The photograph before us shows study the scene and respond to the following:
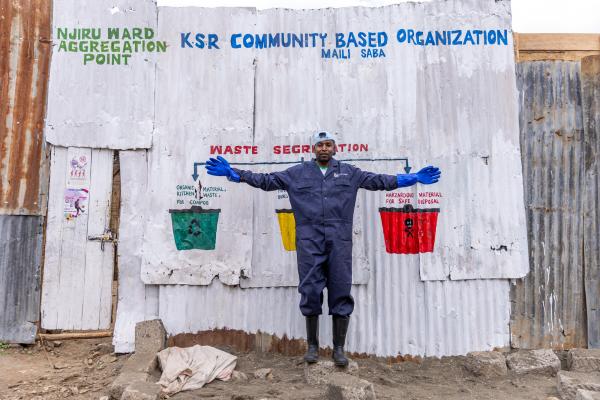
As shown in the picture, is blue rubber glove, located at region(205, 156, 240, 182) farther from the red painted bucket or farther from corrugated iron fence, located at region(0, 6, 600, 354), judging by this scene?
corrugated iron fence, located at region(0, 6, 600, 354)

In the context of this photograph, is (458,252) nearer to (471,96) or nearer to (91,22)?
(471,96)

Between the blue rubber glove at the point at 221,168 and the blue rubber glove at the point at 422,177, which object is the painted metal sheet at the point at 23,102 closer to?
the blue rubber glove at the point at 221,168

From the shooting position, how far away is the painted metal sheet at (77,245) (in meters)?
5.21

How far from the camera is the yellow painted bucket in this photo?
16.8 feet

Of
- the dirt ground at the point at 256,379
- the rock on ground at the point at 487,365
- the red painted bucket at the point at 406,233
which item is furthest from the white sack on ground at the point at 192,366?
the rock on ground at the point at 487,365

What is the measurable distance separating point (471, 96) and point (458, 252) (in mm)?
1593

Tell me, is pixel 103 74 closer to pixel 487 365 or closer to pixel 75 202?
pixel 75 202

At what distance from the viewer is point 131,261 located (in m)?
5.17

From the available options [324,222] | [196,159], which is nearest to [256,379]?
[324,222]

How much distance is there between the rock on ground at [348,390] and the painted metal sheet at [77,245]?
259cm

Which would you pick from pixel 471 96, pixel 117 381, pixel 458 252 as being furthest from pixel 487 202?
pixel 117 381

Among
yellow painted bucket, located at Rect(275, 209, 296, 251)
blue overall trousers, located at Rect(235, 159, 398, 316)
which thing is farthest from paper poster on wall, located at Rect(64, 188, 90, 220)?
yellow painted bucket, located at Rect(275, 209, 296, 251)

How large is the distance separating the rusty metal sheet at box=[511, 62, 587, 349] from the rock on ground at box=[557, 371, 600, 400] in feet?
2.31

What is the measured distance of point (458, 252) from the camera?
5.12 m
